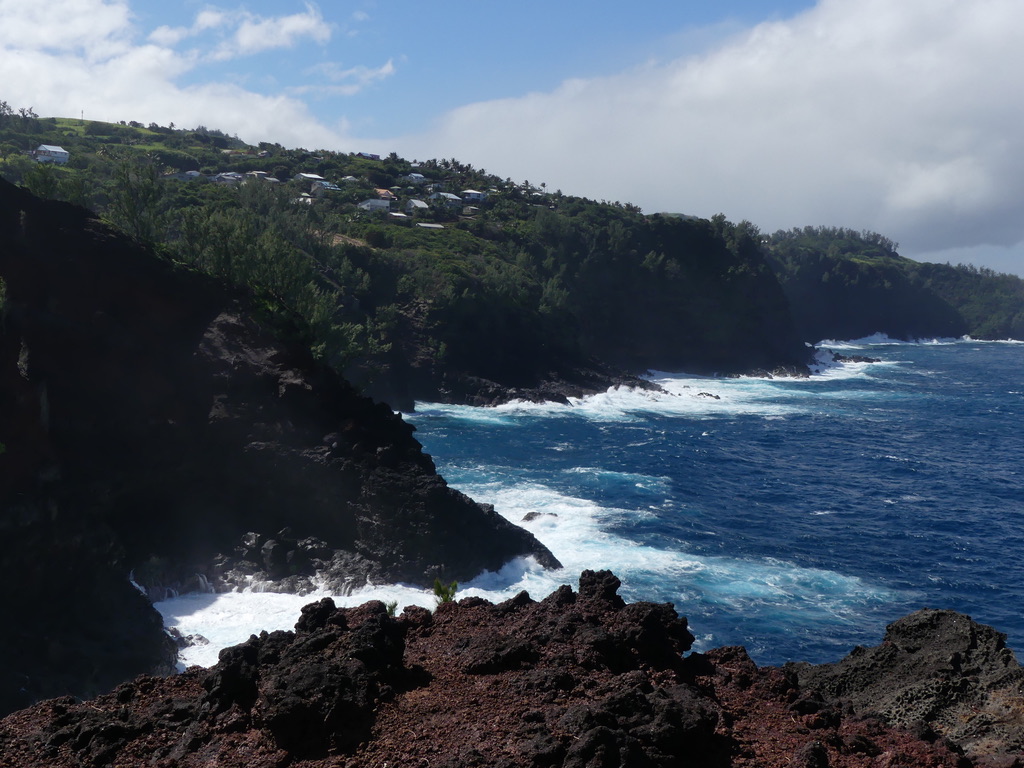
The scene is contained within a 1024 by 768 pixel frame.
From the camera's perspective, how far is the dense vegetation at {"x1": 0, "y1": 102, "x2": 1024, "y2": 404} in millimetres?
53188

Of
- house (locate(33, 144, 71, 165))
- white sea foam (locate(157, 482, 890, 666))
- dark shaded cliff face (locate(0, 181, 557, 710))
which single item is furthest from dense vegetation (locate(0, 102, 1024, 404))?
white sea foam (locate(157, 482, 890, 666))

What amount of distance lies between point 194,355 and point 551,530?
19294 mm

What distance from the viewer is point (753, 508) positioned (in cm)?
4703

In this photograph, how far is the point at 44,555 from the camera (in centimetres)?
2817

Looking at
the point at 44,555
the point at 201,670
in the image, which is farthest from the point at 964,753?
the point at 44,555

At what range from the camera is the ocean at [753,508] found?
31703 mm

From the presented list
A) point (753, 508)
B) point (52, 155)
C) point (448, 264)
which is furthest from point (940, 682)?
point (52, 155)

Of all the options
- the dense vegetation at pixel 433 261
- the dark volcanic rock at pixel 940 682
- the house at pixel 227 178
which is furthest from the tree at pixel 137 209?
the house at pixel 227 178

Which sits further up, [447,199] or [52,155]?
[52,155]

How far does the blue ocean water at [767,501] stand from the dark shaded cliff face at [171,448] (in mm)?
5459

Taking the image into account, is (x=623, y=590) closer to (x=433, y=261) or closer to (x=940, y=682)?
(x=940, y=682)

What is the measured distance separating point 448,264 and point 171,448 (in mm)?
60876

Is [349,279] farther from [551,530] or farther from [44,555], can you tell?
[44,555]

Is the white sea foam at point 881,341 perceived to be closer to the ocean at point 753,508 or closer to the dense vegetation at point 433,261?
the dense vegetation at point 433,261
